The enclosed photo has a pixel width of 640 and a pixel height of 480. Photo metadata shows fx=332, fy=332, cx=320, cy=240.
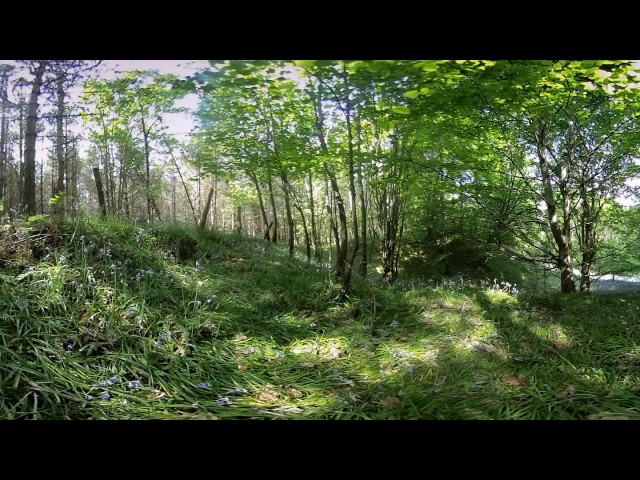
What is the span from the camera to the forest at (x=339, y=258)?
1686mm

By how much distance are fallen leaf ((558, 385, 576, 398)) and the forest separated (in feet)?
0.04

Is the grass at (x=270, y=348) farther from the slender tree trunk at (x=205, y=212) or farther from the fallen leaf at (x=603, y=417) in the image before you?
the slender tree trunk at (x=205, y=212)

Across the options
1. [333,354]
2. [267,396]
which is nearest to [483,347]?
[333,354]

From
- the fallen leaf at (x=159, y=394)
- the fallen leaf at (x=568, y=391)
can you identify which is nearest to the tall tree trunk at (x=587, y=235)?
the fallen leaf at (x=568, y=391)

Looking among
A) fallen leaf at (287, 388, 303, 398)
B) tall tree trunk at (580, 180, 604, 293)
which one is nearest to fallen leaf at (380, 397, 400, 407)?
fallen leaf at (287, 388, 303, 398)

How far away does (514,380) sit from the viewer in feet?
5.97

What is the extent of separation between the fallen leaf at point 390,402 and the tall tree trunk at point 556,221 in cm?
234

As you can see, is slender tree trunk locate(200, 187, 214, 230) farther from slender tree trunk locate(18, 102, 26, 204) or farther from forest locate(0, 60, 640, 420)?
slender tree trunk locate(18, 102, 26, 204)

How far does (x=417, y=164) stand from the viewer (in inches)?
133

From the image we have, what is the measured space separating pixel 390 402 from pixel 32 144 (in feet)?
9.30
